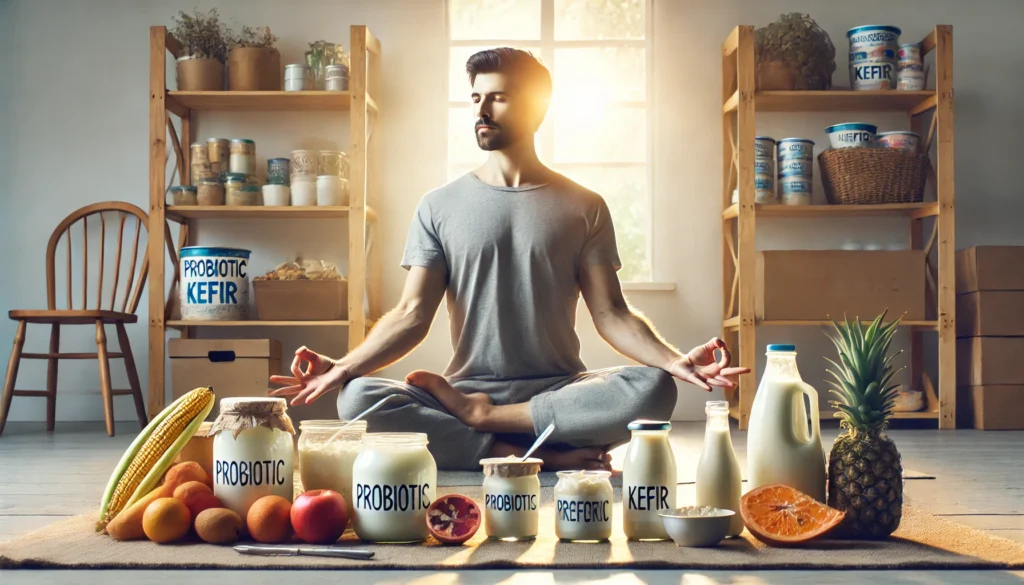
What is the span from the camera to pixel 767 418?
1.60 metres

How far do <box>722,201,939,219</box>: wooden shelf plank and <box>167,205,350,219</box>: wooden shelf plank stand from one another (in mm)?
1611

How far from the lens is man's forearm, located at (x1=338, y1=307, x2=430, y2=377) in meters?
2.42

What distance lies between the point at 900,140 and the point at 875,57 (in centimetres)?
34

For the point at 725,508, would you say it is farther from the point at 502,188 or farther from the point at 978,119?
the point at 978,119

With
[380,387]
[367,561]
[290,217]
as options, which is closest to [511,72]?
[380,387]

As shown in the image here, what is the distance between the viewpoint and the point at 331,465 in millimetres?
1676

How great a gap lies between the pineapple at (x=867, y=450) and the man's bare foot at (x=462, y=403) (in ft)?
3.51

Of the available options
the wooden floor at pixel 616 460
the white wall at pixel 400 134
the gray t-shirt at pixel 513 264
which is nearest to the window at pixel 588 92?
the white wall at pixel 400 134

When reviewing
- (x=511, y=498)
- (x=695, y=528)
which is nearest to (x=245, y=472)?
(x=511, y=498)

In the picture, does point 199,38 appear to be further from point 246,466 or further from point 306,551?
point 306,551

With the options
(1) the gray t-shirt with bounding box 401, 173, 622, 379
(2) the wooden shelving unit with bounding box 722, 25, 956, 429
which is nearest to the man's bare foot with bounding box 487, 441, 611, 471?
(1) the gray t-shirt with bounding box 401, 173, 622, 379

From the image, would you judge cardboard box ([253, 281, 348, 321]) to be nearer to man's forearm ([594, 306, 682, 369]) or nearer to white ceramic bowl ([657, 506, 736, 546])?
man's forearm ([594, 306, 682, 369])

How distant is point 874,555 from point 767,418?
24 cm

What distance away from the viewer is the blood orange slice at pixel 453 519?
1548 mm
